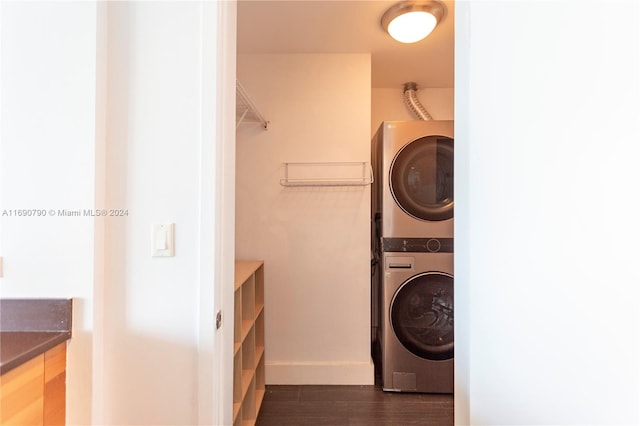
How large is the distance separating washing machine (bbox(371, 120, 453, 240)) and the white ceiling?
0.60m

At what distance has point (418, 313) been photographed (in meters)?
2.17

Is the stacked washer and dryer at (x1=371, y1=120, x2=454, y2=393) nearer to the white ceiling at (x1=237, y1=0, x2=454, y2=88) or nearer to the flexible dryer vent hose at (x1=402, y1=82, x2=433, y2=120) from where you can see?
the white ceiling at (x1=237, y1=0, x2=454, y2=88)

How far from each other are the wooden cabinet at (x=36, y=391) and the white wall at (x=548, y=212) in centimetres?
114

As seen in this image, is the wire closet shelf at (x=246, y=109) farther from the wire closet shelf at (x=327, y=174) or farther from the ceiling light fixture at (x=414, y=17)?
the ceiling light fixture at (x=414, y=17)

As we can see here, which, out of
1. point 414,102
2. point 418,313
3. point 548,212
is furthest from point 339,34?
point 418,313

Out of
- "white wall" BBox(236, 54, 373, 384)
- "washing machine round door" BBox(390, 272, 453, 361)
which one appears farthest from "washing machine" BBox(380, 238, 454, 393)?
"white wall" BBox(236, 54, 373, 384)

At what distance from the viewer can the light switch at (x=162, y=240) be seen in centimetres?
92

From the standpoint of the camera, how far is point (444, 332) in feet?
7.11

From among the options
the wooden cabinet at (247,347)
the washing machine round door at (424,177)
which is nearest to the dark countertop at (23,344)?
the wooden cabinet at (247,347)

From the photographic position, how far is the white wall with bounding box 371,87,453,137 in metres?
2.97

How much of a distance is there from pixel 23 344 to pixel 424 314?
6.95 ft

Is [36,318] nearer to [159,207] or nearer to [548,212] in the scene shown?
[159,207]

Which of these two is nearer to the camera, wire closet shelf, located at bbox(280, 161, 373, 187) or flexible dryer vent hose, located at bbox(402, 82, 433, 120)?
wire closet shelf, located at bbox(280, 161, 373, 187)

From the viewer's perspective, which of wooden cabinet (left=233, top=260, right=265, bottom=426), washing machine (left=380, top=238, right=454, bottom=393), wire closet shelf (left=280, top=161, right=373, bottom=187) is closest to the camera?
wooden cabinet (left=233, top=260, right=265, bottom=426)
